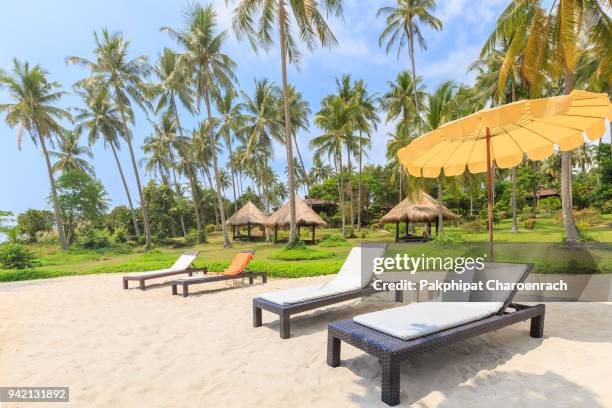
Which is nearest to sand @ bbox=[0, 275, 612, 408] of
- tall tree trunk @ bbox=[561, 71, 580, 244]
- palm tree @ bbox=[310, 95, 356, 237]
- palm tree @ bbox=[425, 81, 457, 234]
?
tall tree trunk @ bbox=[561, 71, 580, 244]

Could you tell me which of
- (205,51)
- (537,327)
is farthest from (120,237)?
(537,327)

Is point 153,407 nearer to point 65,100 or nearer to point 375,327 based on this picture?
point 375,327

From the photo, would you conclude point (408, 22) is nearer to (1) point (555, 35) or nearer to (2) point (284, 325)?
(1) point (555, 35)

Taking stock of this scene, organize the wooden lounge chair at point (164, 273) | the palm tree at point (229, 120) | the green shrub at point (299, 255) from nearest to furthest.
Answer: the wooden lounge chair at point (164, 273) → the green shrub at point (299, 255) → the palm tree at point (229, 120)

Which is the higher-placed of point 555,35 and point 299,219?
point 555,35

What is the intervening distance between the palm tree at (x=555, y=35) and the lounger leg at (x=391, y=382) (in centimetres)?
1077

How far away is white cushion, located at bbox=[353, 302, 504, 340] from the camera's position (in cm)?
274

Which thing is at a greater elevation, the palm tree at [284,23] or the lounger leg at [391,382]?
the palm tree at [284,23]

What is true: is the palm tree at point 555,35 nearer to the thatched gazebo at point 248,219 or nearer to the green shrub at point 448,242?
the green shrub at point 448,242

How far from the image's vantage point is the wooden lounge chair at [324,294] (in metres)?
3.87

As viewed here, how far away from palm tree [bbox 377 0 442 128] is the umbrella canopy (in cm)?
1619

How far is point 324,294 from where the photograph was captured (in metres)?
4.27

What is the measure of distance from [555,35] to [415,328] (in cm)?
1113

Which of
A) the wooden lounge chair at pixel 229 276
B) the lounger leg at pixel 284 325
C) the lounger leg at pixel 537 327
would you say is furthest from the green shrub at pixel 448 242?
the lounger leg at pixel 284 325
